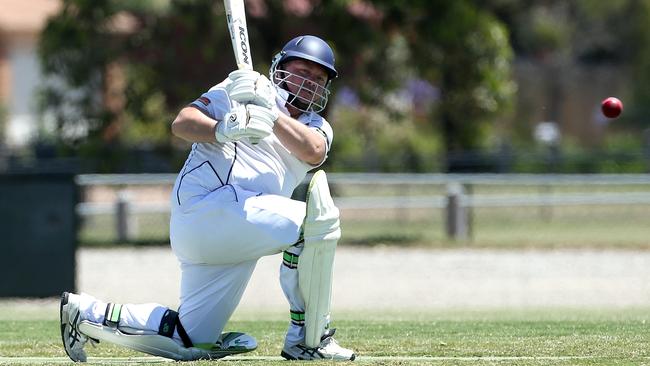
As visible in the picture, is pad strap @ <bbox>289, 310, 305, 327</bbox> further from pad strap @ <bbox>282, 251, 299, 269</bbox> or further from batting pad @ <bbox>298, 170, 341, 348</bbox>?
pad strap @ <bbox>282, 251, 299, 269</bbox>

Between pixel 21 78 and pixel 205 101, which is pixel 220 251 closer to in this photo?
pixel 205 101

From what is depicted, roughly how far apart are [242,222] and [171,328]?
0.68 meters

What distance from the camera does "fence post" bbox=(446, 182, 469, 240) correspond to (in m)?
19.3

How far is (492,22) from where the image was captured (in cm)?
2211

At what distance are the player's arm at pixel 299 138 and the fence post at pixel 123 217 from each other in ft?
43.4

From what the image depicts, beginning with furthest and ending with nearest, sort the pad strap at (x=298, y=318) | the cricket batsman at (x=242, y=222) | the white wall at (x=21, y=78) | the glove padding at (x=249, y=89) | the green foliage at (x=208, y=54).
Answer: the white wall at (x=21, y=78), the green foliage at (x=208, y=54), the pad strap at (x=298, y=318), the cricket batsman at (x=242, y=222), the glove padding at (x=249, y=89)

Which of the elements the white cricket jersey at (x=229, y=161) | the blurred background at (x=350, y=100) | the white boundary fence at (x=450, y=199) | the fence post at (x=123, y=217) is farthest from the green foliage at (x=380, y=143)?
the white cricket jersey at (x=229, y=161)

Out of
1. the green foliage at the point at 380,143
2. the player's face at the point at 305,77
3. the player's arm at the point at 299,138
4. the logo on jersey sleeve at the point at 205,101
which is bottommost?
the player's arm at the point at 299,138

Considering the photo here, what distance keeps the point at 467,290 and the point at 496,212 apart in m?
4.85

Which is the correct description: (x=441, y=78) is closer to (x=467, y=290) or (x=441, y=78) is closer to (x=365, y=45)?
(x=365, y=45)

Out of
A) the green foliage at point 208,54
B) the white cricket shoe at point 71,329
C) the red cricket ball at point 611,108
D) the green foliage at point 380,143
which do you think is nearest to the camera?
the white cricket shoe at point 71,329

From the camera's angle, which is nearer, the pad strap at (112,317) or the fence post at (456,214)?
the pad strap at (112,317)

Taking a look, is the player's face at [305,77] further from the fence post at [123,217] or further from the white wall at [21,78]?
the white wall at [21,78]

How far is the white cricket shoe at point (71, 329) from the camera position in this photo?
6.58m
